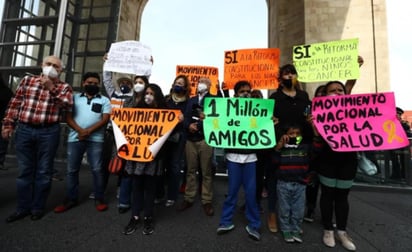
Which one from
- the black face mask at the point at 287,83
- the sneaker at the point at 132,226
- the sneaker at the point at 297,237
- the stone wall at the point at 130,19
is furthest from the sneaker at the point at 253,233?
the stone wall at the point at 130,19

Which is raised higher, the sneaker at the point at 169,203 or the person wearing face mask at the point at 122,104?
the person wearing face mask at the point at 122,104

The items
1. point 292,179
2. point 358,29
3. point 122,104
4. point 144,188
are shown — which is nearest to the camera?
point 292,179

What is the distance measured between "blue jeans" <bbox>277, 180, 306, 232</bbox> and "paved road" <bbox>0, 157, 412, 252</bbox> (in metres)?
0.16

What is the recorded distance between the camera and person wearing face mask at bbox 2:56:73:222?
2.51 m

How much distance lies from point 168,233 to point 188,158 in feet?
3.28

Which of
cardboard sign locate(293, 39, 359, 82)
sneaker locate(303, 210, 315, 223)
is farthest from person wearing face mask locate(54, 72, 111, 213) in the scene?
cardboard sign locate(293, 39, 359, 82)

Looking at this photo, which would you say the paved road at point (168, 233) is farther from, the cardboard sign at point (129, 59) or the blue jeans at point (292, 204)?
the cardboard sign at point (129, 59)

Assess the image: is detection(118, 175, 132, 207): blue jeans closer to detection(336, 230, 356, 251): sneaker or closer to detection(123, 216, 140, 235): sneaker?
detection(123, 216, 140, 235): sneaker

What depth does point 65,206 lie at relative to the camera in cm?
283

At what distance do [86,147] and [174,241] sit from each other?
1687 millimetres

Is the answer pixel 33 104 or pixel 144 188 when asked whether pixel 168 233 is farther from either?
pixel 33 104

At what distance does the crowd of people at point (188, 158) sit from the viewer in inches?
88.6

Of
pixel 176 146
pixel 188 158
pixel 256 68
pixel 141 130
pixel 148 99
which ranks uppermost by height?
pixel 256 68

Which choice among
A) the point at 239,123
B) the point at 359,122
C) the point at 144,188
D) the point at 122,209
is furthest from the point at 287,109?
the point at 122,209
